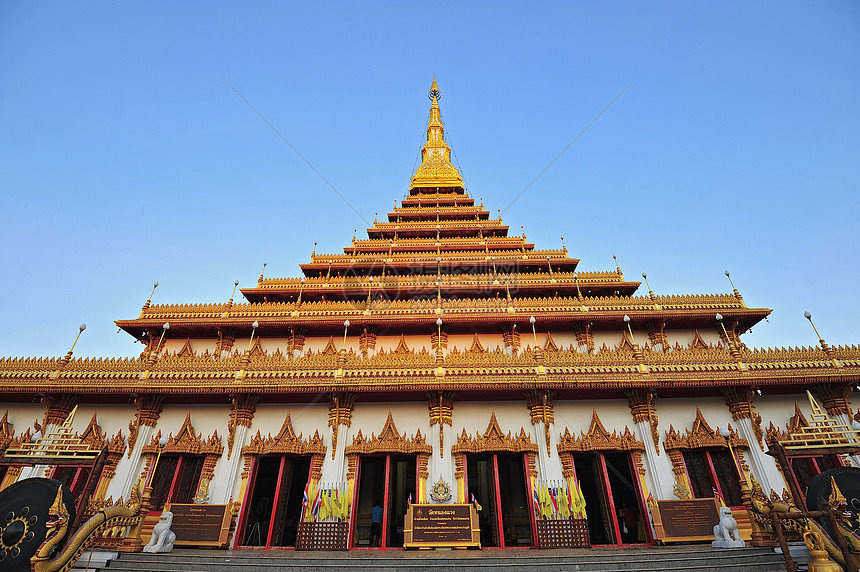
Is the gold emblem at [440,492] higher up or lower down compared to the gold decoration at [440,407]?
lower down

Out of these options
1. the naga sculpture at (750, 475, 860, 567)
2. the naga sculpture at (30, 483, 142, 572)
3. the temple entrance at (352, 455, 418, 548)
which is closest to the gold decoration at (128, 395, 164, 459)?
the naga sculpture at (30, 483, 142, 572)

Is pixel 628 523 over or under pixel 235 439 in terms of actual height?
under

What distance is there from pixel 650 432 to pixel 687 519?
2.83 metres

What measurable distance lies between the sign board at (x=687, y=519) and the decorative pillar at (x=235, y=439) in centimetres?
1323

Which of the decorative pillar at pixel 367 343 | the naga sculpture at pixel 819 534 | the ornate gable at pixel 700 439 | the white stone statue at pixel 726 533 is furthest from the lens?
the decorative pillar at pixel 367 343

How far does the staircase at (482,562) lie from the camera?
10266 mm

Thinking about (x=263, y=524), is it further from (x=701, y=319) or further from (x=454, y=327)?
(x=701, y=319)

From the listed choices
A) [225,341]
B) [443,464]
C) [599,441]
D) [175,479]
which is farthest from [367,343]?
[599,441]

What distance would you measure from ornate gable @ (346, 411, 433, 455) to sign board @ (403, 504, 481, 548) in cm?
203

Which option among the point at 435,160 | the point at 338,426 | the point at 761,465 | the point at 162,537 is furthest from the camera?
the point at 435,160

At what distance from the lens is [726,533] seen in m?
11.8

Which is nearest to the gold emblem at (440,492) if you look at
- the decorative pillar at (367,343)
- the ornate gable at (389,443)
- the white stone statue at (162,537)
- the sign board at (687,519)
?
the ornate gable at (389,443)

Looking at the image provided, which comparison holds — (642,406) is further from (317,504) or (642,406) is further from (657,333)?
(317,504)

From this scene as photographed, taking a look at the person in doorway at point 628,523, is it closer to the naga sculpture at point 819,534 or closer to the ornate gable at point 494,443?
the ornate gable at point 494,443
